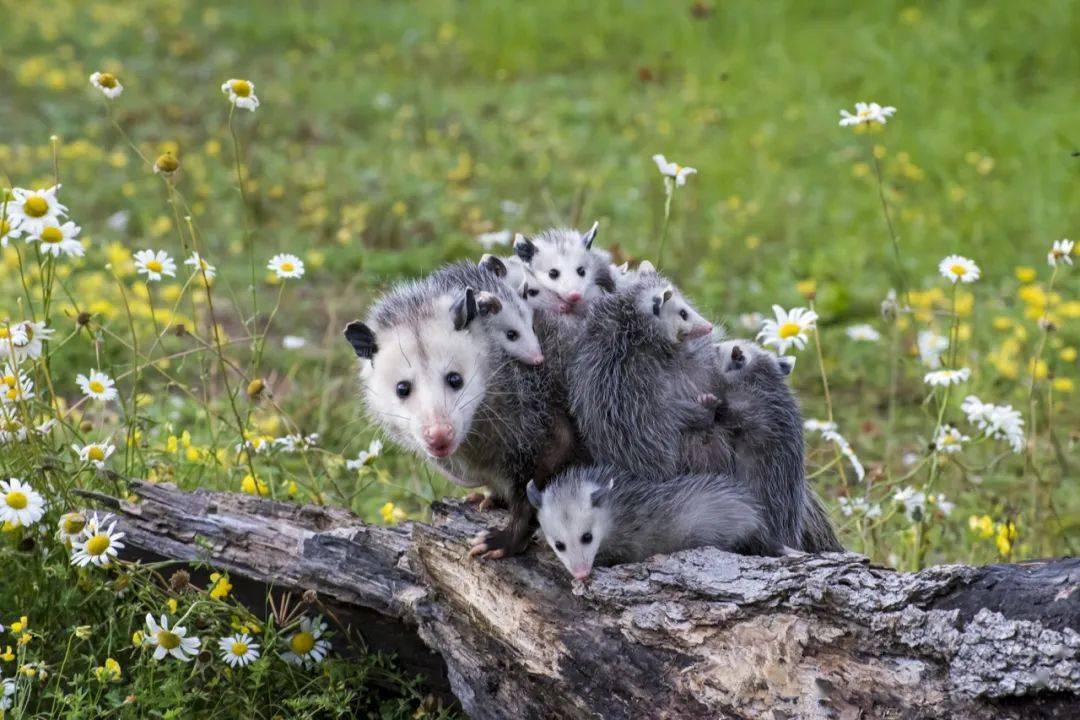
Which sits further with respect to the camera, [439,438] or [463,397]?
[463,397]

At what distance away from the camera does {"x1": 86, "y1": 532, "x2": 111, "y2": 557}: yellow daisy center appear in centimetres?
254

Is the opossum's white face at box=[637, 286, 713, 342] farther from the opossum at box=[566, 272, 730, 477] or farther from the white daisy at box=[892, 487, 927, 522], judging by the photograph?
the white daisy at box=[892, 487, 927, 522]

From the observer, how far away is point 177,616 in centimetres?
276

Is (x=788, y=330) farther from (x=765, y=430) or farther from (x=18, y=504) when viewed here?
(x=18, y=504)

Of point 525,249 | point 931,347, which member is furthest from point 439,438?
point 931,347

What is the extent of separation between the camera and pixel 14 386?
2.80m

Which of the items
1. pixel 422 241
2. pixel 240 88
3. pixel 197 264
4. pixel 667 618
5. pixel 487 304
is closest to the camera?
pixel 667 618

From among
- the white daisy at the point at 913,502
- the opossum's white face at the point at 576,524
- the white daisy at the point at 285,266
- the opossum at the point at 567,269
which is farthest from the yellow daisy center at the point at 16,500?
the white daisy at the point at 913,502

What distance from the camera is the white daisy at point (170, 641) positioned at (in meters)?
2.54

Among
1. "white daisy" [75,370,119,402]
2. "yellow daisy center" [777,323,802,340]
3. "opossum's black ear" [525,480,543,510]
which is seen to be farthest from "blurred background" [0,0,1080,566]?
"opossum's black ear" [525,480,543,510]

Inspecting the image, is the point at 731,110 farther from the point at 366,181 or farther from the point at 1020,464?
the point at 1020,464

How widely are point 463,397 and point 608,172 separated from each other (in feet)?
14.3

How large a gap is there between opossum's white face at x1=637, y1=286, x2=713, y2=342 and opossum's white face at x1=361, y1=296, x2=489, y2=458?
0.38 meters

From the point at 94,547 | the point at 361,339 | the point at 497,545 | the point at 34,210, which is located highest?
the point at 34,210
